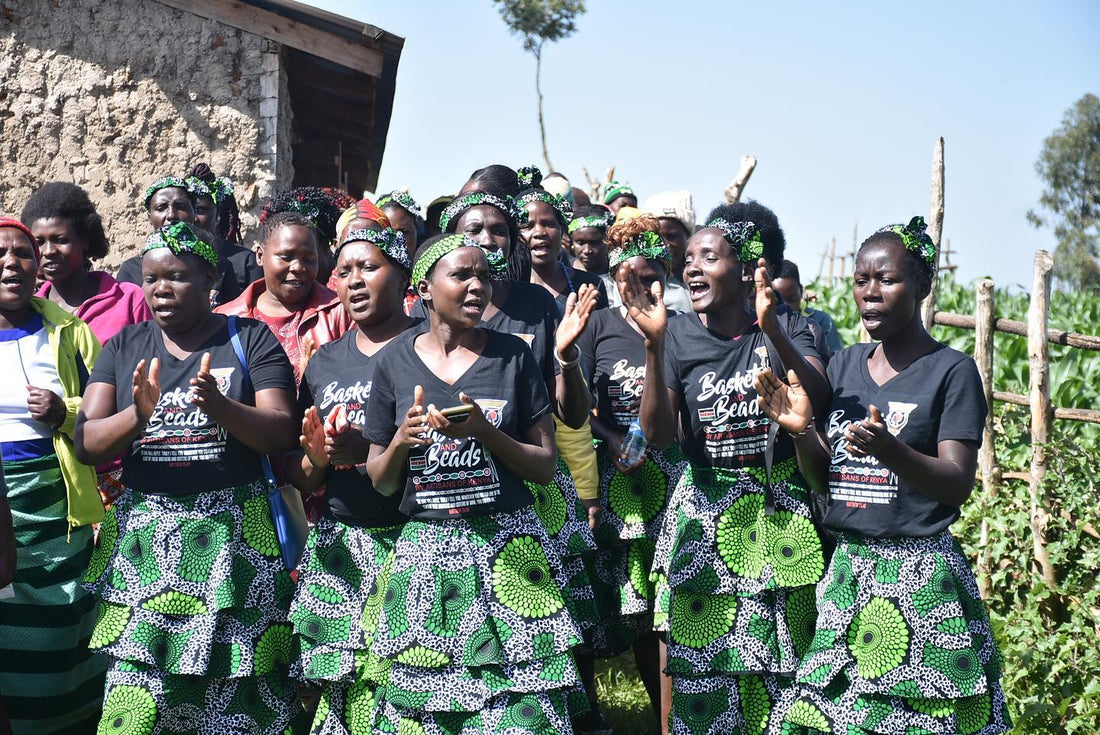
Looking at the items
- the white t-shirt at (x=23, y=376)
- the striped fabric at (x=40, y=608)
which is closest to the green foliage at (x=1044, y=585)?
the striped fabric at (x=40, y=608)

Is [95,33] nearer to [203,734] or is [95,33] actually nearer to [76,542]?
[76,542]

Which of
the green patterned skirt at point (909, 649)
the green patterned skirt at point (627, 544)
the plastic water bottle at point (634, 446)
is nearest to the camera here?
the green patterned skirt at point (909, 649)

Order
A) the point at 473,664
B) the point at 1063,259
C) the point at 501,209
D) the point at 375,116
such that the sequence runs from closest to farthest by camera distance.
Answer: the point at 473,664 < the point at 501,209 < the point at 375,116 < the point at 1063,259

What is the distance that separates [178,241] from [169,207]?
1.98 meters

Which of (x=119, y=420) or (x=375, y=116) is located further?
(x=375, y=116)

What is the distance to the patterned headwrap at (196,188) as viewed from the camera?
633 centimetres

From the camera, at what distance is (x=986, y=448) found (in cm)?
691

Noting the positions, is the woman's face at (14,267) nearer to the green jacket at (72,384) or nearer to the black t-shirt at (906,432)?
the green jacket at (72,384)

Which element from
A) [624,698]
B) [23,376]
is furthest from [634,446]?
[23,376]

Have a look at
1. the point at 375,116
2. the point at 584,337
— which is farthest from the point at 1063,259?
the point at 584,337

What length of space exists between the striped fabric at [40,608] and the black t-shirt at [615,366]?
2.28 meters

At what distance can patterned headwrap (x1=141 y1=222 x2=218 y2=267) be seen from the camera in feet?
14.3

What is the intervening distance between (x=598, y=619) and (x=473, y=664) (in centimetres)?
108

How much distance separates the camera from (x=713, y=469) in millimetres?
4586
